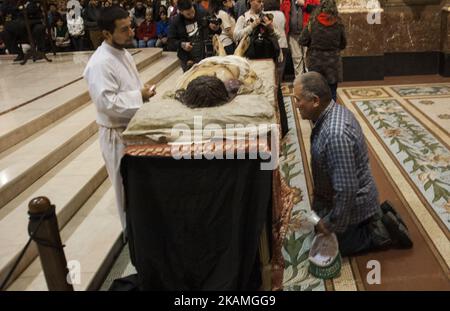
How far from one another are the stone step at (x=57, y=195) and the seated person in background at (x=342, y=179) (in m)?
1.91

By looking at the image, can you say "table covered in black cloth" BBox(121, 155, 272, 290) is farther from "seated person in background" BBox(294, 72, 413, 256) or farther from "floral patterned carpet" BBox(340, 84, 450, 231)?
"floral patterned carpet" BBox(340, 84, 450, 231)

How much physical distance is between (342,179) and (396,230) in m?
0.75

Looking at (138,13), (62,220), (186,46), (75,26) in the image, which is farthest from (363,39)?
(75,26)

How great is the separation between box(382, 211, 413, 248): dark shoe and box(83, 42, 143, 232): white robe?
6.07ft

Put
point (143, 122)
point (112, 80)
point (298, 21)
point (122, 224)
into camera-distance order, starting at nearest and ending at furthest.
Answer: point (143, 122)
point (112, 80)
point (122, 224)
point (298, 21)

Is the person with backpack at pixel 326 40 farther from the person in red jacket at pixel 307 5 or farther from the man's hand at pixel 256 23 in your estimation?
the person in red jacket at pixel 307 5

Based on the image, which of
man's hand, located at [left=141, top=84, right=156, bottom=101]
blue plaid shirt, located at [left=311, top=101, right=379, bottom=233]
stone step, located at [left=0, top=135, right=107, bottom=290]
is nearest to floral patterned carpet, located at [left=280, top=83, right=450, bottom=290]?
blue plaid shirt, located at [left=311, top=101, right=379, bottom=233]

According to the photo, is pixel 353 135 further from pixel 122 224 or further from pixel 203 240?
pixel 122 224

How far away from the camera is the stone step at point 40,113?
4366 mm

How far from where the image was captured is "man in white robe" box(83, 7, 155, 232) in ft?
8.87

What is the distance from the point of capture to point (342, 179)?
2615mm

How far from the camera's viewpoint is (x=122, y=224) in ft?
10.6
